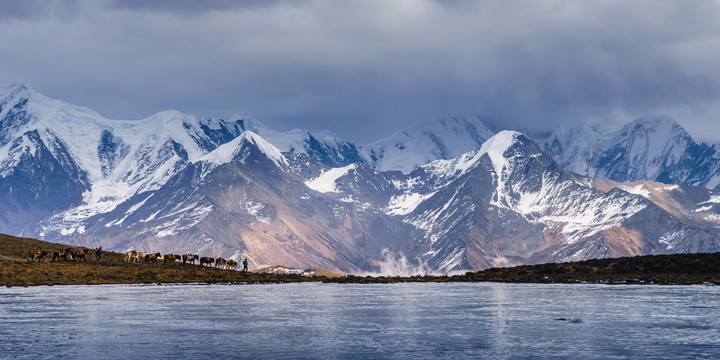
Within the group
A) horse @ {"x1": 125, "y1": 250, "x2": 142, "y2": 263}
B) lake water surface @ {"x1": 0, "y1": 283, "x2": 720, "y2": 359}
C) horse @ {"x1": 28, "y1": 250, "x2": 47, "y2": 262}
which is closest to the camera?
lake water surface @ {"x1": 0, "y1": 283, "x2": 720, "y2": 359}

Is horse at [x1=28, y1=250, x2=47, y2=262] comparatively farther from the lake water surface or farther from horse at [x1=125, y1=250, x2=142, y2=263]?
the lake water surface

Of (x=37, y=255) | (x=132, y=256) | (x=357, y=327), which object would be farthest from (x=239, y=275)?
(x=357, y=327)

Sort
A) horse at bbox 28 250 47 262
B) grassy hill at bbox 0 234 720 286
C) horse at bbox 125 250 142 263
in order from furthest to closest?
horse at bbox 125 250 142 263
horse at bbox 28 250 47 262
grassy hill at bbox 0 234 720 286

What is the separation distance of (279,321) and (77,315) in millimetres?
14853

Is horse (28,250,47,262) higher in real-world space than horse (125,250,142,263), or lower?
lower

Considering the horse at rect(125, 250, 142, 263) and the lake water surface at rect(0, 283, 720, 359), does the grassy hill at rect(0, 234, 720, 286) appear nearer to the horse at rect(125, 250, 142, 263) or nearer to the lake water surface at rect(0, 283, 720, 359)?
the horse at rect(125, 250, 142, 263)

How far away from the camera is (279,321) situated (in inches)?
2403

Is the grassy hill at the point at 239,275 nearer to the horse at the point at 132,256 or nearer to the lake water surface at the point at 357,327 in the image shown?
the horse at the point at 132,256

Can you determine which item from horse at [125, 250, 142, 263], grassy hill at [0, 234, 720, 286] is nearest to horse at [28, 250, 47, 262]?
grassy hill at [0, 234, 720, 286]

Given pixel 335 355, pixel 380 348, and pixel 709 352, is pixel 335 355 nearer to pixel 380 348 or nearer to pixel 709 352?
pixel 380 348

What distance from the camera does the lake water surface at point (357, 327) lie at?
4475 centimetres

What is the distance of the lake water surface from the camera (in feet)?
147

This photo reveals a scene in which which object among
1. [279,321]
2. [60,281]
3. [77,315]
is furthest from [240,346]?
[60,281]

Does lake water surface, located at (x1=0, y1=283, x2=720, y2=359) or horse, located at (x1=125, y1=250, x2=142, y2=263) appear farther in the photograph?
horse, located at (x1=125, y1=250, x2=142, y2=263)
